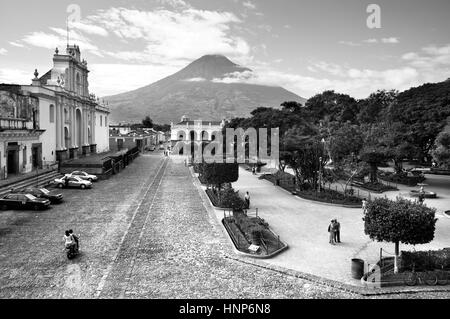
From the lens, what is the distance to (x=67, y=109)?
48.7 meters

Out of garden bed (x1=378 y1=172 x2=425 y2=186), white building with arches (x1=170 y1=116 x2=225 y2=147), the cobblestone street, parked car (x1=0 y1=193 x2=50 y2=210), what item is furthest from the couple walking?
white building with arches (x1=170 y1=116 x2=225 y2=147)

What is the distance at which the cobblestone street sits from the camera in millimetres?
11820

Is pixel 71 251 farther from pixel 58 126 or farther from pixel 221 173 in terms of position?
pixel 58 126

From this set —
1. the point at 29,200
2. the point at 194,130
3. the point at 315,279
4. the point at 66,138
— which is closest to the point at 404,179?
the point at 315,279

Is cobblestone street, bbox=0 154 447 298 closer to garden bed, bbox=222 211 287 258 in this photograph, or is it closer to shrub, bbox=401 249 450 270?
garden bed, bbox=222 211 287 258

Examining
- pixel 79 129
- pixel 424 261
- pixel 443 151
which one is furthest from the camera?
pixel 79 129

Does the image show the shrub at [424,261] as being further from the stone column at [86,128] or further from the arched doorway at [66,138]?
the stone column at [86,128]

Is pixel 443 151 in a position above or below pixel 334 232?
above

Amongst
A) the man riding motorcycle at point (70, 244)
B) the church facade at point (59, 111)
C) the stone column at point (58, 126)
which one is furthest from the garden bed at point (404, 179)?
the stone column at point (58, 126)

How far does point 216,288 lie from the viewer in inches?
472

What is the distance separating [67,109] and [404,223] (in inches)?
1779

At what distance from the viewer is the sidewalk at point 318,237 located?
1423 cm

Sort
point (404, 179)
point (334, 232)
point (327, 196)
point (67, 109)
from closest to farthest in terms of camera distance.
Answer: point (334, 232)
point (327, 196)
point (404, 179)
point (67, 109)

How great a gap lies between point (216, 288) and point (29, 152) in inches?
1243
